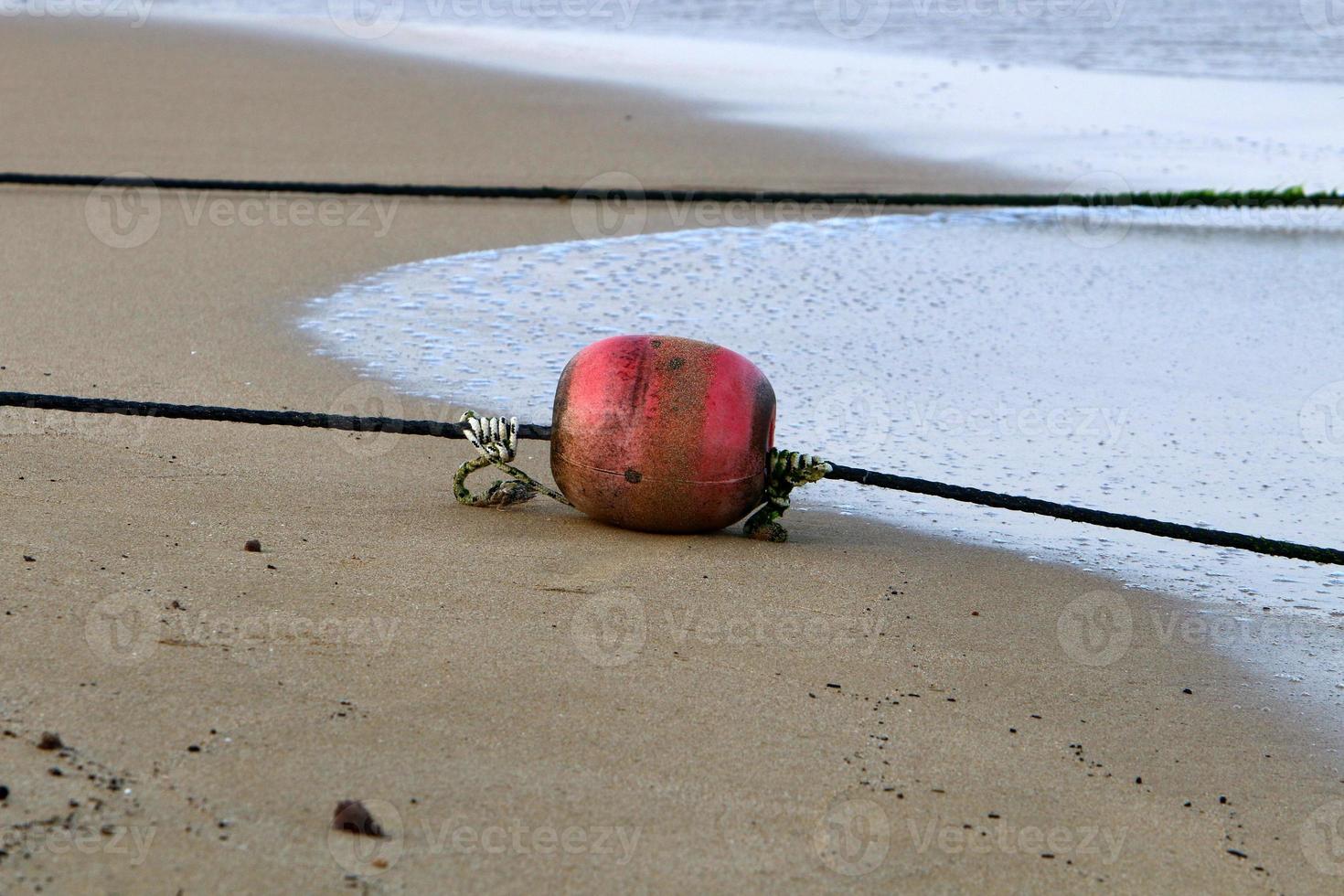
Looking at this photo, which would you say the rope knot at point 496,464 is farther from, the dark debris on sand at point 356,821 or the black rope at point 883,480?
the dark debris on sand at point 356,821

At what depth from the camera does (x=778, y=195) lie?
6.78 meters

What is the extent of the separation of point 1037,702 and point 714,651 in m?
0.55

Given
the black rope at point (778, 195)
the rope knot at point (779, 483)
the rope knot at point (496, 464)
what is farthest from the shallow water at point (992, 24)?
the rope knot at point (496, 464)

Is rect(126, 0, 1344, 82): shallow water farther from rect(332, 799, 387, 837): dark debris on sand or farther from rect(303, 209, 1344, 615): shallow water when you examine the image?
rect(332, 799, 387, 837): dark debris on sand

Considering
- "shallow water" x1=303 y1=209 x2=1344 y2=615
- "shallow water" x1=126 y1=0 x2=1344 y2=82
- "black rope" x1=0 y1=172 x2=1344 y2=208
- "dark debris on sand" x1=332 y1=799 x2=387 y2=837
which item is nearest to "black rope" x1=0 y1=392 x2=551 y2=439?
"shallow water" x1=303 y1=209 x2=1344 y2=615

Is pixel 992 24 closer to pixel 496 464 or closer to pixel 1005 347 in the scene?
pixel 1005 347

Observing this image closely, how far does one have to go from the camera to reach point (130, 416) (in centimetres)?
355

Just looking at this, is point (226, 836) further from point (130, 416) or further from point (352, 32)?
point (352, 32)

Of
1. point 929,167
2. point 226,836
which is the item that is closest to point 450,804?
point 226,836

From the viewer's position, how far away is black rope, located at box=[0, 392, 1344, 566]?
2996 millimetres

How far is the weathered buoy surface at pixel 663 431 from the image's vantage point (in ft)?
9.54

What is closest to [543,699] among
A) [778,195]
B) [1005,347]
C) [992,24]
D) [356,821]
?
[356,821]

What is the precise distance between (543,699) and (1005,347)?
2.93m

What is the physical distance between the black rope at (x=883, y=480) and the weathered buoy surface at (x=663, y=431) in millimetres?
157
